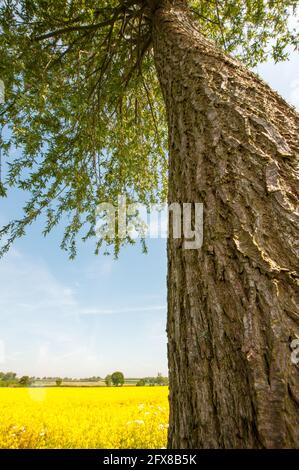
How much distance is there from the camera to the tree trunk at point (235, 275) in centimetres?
116

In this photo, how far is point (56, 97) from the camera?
16.7ft

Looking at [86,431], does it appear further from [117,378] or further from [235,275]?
[117,378]

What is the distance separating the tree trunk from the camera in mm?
1164

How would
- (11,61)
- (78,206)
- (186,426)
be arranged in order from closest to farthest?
(186,426)
(11,61)
(78,206)

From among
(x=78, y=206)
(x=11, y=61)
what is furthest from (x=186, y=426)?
(x=78, y=206)

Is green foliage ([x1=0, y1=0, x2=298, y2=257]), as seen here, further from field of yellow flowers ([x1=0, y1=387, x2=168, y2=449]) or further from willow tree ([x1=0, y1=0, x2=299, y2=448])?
field of yellow flowers ([x1=0, y1=387, x2=168, y2=449])

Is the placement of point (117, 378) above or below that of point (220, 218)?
below

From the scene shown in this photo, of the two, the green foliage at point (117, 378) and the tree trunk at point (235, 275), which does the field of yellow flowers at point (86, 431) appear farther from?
the green foliage at point (117, 378)

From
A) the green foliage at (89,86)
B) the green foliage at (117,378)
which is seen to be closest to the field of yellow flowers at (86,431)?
the green foliage at (89,86)

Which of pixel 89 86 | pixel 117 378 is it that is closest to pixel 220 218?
pixel 89 86

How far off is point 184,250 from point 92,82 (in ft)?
18.4

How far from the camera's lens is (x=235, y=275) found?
1477 mm
